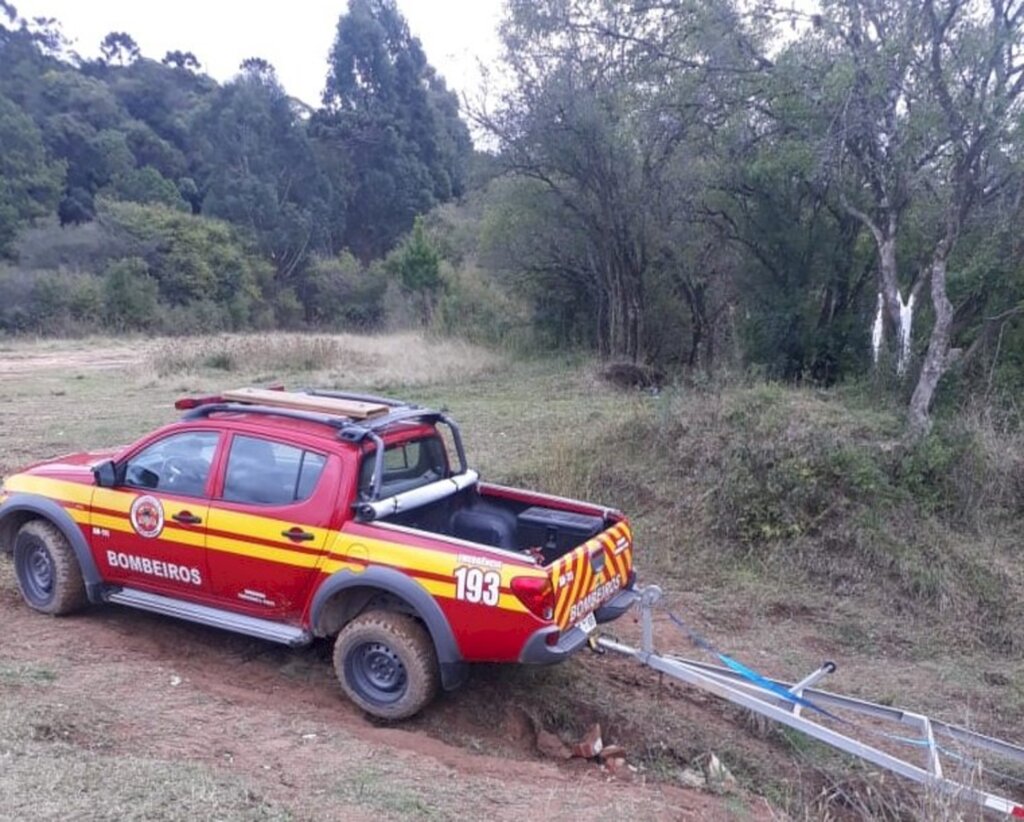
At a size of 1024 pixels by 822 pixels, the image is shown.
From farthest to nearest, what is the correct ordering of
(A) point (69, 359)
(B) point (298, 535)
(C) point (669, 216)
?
(A) point (69, 359), (C) point (669, 216), (B) point (298, 535)

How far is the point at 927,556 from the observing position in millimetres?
8391

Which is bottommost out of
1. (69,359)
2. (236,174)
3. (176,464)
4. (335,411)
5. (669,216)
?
(69,359)

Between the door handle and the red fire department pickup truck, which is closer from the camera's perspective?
the red fire department pickup truck

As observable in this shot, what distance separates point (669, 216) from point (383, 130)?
1647 inches

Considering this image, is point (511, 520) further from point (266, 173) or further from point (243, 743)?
point (266, 173)

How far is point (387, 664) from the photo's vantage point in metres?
5.62

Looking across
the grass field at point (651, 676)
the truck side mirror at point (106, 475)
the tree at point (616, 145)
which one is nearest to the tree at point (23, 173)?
the tree at point (616, 145)

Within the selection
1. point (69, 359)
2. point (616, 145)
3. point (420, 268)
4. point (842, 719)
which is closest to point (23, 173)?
point (420, 268)

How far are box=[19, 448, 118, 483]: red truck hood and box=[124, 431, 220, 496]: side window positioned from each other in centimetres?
43

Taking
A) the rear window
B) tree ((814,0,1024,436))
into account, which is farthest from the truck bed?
tree ((814,0,1024,436))

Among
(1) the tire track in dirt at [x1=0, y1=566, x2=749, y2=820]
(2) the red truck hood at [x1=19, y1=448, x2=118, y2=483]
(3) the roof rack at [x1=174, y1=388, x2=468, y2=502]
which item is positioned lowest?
(1) the tire track in dirt at [x1=0, y1=566, x2=749, y2=820]

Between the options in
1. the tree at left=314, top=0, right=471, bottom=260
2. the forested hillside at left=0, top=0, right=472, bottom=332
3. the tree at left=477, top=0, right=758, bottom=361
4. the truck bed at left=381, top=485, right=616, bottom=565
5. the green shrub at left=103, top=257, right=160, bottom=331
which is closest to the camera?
the truck bed at left=381, top=485, right=616, bottom=565

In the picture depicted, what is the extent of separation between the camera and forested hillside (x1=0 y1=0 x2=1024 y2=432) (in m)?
11.0

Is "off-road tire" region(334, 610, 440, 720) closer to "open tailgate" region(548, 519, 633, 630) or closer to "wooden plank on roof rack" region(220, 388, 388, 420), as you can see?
"open tailgate" region(548, 519, 633, 630)
